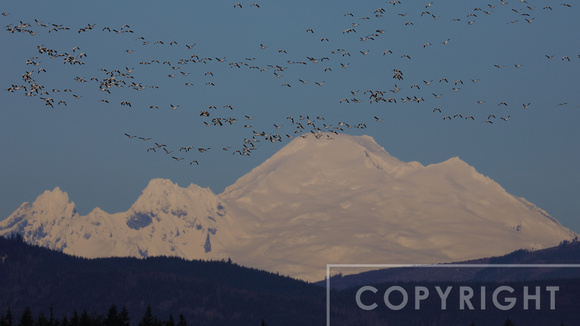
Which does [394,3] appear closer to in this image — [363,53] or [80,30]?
[363,53]

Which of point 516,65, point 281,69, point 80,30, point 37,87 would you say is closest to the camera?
point 37,87

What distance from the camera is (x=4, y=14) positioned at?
6102 inches

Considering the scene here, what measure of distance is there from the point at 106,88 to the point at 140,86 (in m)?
13.0

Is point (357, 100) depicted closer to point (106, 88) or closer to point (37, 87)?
point (106, 88)

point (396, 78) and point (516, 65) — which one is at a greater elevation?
point (516, 65)

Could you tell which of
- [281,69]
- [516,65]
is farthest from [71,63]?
[516,65]

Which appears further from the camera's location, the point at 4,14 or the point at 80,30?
the point at 80,30

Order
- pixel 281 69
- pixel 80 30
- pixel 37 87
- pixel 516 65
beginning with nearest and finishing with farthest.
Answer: pixel 37 87
pixel 80 30
pixel 281 69
pixel 516 65

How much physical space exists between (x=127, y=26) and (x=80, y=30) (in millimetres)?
7836

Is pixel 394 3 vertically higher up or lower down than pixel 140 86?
higher up

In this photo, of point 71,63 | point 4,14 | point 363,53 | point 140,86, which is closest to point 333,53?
point 363,53

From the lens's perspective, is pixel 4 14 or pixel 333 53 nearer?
pixel 4 14

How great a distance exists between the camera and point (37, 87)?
154m

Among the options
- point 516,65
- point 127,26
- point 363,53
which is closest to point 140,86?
point 127,26
